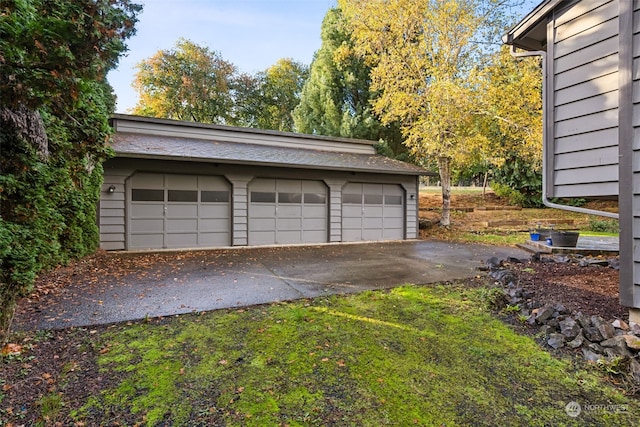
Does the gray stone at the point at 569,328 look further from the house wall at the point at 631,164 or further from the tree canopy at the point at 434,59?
the tree canopy at the point at 434,59

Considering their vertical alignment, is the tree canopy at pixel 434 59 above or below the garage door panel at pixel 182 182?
above

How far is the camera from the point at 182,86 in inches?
788

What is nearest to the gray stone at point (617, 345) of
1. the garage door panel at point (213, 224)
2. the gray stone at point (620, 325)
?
the gray stone at point (620, 325)

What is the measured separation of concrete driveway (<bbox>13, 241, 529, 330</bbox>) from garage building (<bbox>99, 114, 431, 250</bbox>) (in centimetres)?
87

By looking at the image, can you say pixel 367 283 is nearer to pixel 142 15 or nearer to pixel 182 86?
pixel 142 15

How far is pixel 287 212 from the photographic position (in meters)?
9.73

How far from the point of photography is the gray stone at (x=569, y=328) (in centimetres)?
285

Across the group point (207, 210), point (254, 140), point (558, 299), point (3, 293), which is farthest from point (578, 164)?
point (254, 140)

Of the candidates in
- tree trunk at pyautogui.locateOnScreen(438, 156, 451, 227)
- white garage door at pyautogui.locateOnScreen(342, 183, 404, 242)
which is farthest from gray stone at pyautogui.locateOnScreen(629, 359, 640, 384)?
tree trunk at pyautogui.locateOnScreen(438, 156, 451, 227)

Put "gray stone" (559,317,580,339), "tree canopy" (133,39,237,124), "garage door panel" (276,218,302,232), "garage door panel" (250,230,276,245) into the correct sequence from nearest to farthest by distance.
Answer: "gray stone" (559,317,580,339)
"garage door panel" (250,230,276,245)
"garage door panel" (276,218,302,232)
"tree canopy" (133,39,237,124)

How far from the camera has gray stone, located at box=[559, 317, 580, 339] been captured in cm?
285

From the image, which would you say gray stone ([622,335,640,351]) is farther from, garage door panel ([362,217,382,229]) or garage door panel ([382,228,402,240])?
garage door panel ([382,228,402,240])

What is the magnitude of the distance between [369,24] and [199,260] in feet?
33.4

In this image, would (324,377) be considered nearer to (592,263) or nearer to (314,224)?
(592,263)
